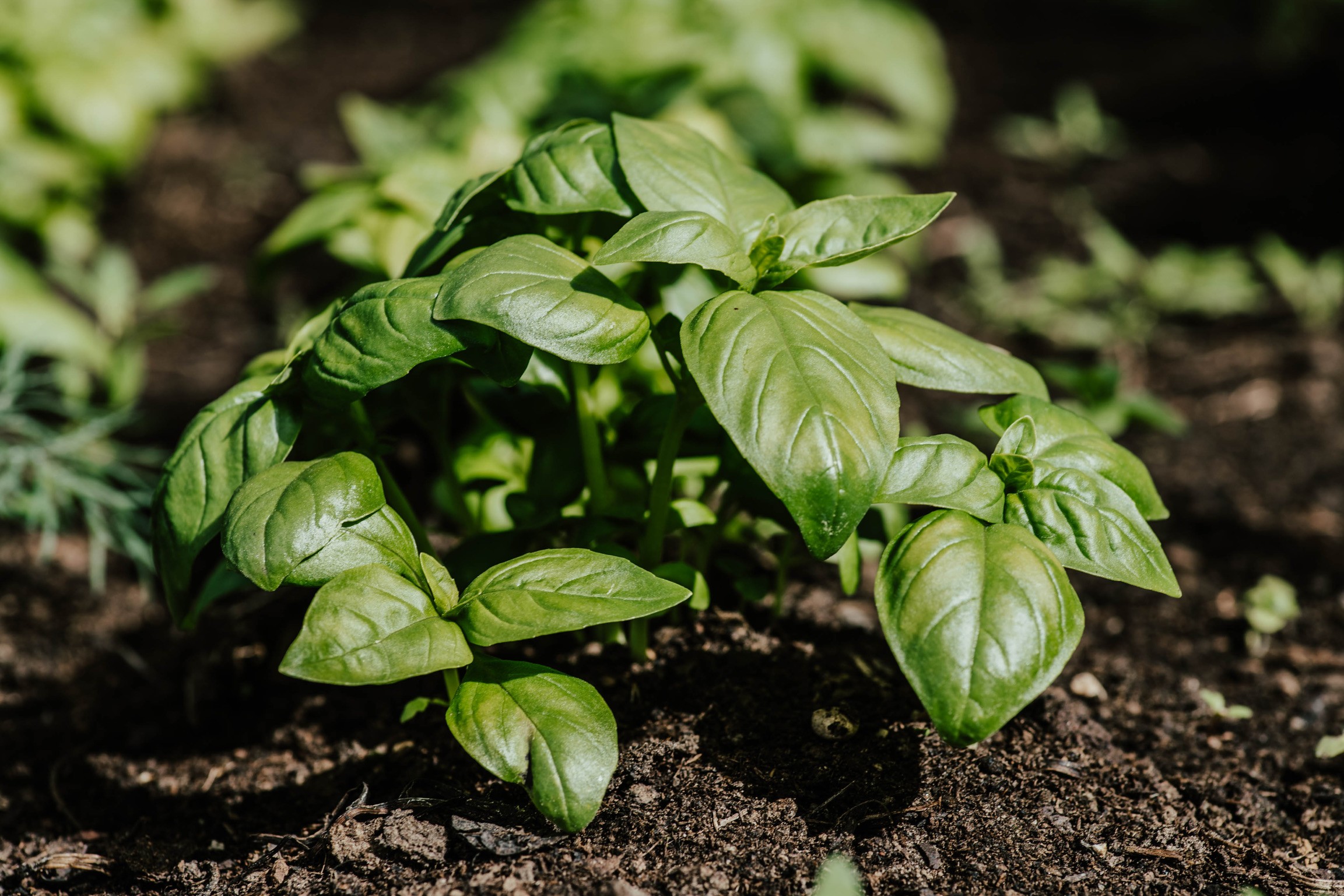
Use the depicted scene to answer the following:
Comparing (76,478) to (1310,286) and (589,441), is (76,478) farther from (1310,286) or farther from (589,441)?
(1310,286)

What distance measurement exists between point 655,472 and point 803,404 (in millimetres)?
367

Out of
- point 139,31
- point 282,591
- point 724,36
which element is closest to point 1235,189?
point 724,36

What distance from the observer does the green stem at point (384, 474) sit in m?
1.52

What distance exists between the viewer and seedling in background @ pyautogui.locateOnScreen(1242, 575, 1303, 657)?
2.08m

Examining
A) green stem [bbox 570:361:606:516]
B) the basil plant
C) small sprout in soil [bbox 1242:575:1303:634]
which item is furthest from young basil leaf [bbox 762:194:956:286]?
small sprout in soil [bbox 1242:575:1303:634]

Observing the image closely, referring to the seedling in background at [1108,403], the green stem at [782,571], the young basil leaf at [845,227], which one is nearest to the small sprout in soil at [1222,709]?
the seedling in background at [1108,403]

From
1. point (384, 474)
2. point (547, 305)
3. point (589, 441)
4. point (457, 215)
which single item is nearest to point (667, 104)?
point (457, 215)

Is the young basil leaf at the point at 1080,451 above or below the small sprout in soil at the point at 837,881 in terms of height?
above

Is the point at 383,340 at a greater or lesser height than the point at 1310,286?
greater

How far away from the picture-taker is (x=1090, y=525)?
133 cm

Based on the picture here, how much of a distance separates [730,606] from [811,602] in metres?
0.19

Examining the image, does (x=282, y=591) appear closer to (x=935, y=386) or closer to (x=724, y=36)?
(x=935, y=386)

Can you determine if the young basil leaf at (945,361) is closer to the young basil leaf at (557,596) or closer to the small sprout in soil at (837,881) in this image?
the young basil leaf at (557,596)

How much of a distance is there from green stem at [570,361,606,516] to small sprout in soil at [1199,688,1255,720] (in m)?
1.15
